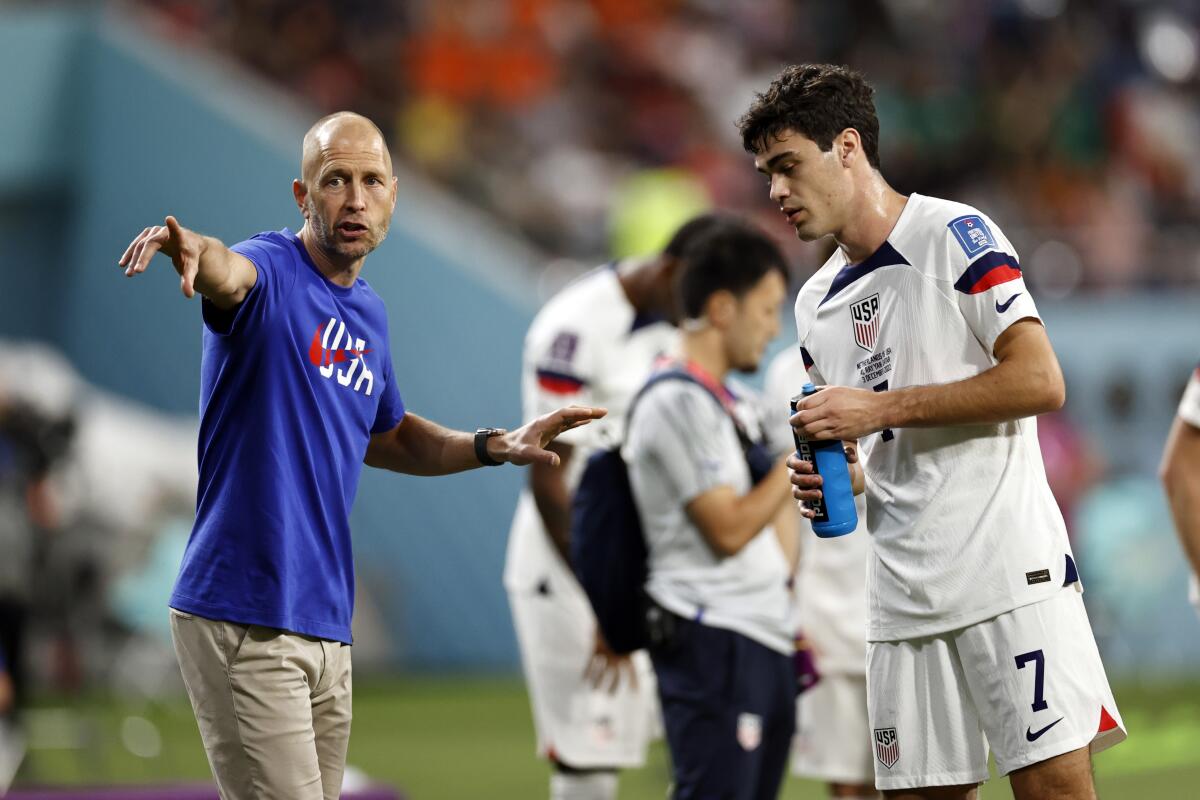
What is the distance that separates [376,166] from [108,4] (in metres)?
15.5

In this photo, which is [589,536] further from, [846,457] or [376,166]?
[376,166]

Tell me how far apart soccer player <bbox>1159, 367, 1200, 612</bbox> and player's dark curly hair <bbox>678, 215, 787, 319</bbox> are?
141 cm

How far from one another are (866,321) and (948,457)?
1.45ft

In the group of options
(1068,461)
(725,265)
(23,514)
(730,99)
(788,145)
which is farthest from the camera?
(730,99)

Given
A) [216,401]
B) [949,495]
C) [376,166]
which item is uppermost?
[376,166]

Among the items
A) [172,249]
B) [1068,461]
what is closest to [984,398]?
[172,249]

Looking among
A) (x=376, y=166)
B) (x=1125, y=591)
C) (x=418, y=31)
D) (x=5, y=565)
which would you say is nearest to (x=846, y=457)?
(x=376, y=166)

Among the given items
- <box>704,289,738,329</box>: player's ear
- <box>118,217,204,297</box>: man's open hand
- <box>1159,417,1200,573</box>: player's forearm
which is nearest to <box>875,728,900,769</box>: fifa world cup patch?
<box>1159,417,1200,573</box>: player's forearm

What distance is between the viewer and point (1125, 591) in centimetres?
1469

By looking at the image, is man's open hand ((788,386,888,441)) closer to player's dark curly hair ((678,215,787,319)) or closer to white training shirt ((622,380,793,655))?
white training shirt ((622,380,793,655))

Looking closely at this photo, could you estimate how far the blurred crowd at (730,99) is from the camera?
16.6m

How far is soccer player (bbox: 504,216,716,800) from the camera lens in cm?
677

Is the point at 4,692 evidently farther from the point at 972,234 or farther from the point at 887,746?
the point at 972,234

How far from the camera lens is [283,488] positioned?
14.4 ft
